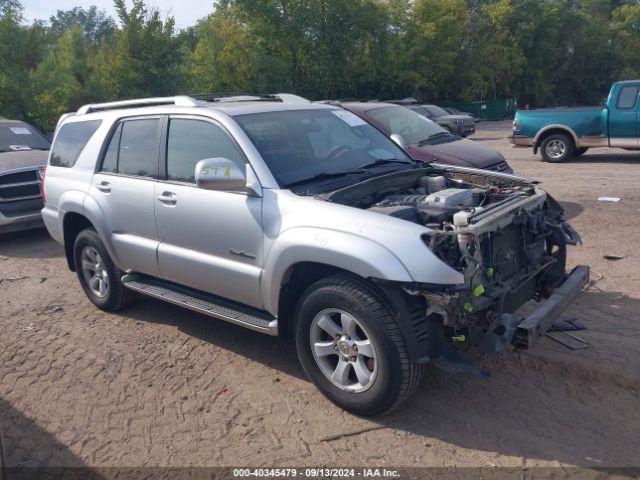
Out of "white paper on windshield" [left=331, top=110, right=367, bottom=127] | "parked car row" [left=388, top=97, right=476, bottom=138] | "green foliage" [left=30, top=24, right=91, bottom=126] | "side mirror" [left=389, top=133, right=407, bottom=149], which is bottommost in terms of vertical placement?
"parked car row" [left=388, top=97, right=476, bottom=138]

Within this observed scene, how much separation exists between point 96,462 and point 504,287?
8.82 ft

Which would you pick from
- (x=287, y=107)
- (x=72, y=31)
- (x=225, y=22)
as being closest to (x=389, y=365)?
(x=287, y=107)

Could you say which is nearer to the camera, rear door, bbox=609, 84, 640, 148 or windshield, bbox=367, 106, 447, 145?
windshield, bbox=367, 106, 447, 145

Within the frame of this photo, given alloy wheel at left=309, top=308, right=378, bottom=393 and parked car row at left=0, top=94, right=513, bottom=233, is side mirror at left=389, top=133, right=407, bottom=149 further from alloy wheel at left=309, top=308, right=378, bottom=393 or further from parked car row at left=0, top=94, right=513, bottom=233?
alloy wheel at left=309, top=308, right=378, bottom=393

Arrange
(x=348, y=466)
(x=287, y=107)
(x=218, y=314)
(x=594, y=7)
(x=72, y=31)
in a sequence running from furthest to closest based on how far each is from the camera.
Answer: (x=594, y=7) < (x=72, y=31) < (x=287, y=107) < (x=218, y=314) < (x=348, y=466)

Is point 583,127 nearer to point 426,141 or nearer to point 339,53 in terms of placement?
point 426,141

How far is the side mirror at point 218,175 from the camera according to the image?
13.4ft

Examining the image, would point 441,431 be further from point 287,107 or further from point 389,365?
point 287,107

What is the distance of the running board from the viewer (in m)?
4.26

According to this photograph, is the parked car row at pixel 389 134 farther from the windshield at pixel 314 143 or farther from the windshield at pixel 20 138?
the windshield at pixel 314 143

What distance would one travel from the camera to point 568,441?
3.51 meters

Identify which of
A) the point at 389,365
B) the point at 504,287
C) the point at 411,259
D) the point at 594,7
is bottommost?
the point at 389,365

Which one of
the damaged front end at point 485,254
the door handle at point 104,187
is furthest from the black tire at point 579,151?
the door handle at point 104,187

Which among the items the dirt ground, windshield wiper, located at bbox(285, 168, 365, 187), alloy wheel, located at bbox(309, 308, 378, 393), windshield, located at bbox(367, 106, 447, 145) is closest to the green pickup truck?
windshield, located at bbox(367, 106, 447, 145)
